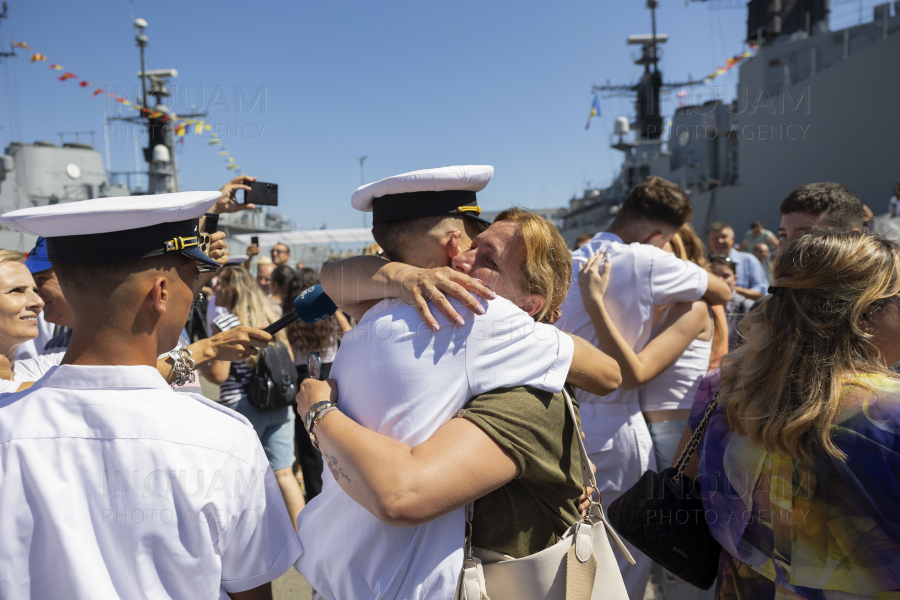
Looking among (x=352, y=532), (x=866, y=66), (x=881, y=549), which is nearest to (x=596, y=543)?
(x=352, y=532)

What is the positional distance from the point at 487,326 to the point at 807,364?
3.37ft

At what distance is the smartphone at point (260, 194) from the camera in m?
2.88

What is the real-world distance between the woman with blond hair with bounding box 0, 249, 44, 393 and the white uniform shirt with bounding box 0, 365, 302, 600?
1.55 m

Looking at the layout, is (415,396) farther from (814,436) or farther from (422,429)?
(814,436)

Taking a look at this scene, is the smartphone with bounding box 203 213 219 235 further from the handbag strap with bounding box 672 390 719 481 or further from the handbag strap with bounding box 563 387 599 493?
the handbag strap with bounding box 672 390 719 481

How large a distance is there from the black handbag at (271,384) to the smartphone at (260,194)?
177cm

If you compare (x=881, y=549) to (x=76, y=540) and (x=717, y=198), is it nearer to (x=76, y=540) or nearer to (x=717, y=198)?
(x=76, y=540)

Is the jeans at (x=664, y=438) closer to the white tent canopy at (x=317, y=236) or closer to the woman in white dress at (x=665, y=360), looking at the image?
the woman in white dress at (x=665, y=360)

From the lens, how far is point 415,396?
1379 millimetres

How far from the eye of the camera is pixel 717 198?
23484 millimetres

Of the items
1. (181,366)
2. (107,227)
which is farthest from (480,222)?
(181,366)

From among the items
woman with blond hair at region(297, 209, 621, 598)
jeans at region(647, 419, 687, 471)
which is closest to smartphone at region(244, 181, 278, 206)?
woman with blond hair at region(297, 209, 621, 598)

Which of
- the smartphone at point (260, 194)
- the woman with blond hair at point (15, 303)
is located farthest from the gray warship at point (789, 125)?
the woman with blond hair at point (15, 303)

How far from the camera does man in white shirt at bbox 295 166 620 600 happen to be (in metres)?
1.38
